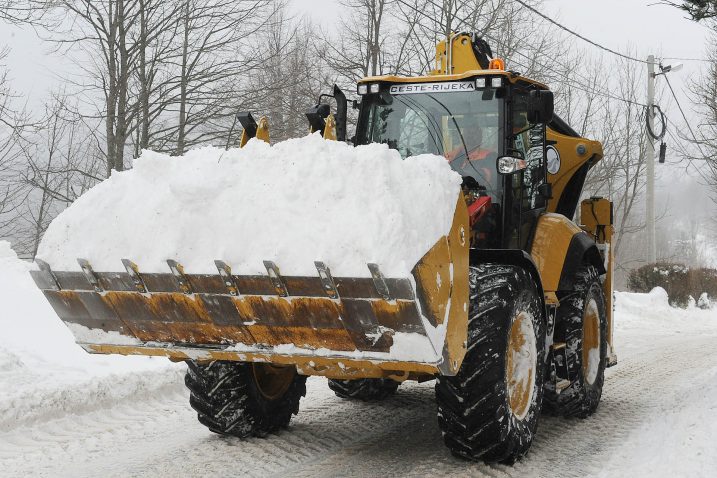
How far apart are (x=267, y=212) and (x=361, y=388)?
305cm

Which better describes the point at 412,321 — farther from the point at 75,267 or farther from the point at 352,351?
the point at 75,267

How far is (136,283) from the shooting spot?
4211mm

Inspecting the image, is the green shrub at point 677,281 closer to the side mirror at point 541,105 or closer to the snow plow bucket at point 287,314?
the side mirror at point 541,105

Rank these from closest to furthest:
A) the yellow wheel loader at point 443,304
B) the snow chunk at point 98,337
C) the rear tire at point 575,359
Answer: the yellow wheel loader at point 443,304 < the snow chunk at point 98,337 < the rear tire at point 575,359

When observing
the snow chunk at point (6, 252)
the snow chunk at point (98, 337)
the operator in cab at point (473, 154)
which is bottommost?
the snow chunk at point (6, 252)

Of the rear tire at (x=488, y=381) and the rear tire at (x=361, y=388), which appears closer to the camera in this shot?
the rear tire at (x=488, y=381)

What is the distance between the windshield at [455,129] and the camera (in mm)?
5441

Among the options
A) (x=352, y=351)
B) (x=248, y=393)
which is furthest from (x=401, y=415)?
(x=352, y=351)

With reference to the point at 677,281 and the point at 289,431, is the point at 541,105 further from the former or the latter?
the point at 677,281

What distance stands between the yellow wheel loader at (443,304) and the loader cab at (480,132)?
1cm

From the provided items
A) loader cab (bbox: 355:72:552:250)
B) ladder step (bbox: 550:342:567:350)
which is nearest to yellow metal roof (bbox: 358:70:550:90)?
loader cab (bbox: 355:72:552:250)

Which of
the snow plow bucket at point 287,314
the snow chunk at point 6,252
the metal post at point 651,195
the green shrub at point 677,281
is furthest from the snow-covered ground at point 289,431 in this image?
the metal post at point 651,195

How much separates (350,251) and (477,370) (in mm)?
1175

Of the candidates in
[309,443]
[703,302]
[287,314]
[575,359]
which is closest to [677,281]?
[703,302]
